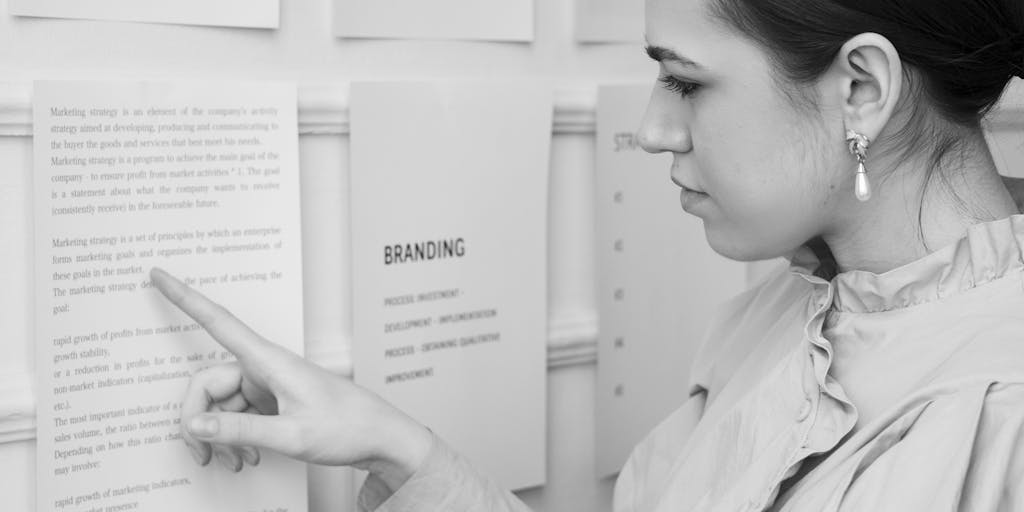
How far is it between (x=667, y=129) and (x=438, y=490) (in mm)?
335

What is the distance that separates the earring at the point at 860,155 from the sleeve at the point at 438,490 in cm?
37

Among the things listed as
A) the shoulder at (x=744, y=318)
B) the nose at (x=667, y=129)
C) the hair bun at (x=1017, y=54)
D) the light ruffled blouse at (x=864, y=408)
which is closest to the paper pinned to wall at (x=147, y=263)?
the light ruffled blouse at (x=864, y=408)

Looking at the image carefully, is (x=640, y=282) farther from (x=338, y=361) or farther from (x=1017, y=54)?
(x=1017, y=54)

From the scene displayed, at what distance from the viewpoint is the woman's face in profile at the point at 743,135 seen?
82cm

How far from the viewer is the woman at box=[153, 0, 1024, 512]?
78cm

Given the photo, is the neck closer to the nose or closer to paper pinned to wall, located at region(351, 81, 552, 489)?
the nose

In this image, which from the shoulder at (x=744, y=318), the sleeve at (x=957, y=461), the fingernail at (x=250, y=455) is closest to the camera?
the sleeve at (x=957, y=461)

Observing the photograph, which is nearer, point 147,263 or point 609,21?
point 147,263

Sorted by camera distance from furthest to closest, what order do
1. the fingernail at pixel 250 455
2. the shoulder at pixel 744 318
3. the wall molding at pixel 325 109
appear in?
the shoulder at pixel 744 318 → the fingernail at pixel 250 455 → the wall molding at pixel 325 109

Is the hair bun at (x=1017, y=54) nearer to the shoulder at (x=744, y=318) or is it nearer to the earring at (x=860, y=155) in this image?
the earring at (x=860, y=155)

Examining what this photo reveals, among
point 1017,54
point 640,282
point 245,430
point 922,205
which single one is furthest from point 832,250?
point 245,430

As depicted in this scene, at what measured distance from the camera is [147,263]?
2.84ft

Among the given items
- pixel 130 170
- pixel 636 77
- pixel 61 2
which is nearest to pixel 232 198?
pixel 130 170

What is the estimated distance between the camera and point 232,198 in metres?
0.90
